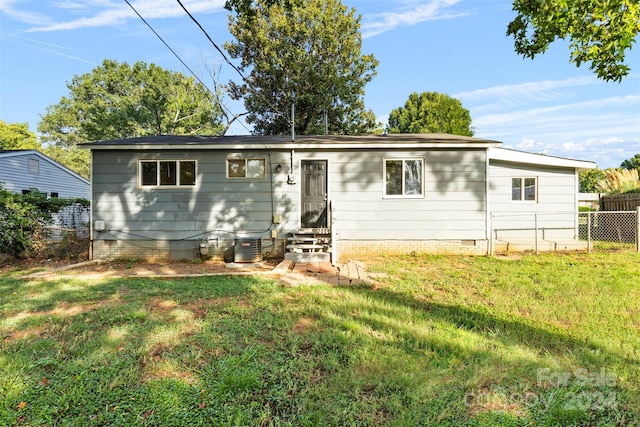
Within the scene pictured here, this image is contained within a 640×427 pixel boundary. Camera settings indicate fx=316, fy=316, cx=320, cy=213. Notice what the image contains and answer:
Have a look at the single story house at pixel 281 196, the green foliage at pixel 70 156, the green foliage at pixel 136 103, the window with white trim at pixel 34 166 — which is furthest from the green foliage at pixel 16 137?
the single story house at pixel 281 196

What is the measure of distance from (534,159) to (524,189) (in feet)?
3.14

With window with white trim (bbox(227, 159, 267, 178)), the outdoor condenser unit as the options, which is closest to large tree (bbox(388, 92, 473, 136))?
window with white trim (bbox(227, 159, 267, 178))

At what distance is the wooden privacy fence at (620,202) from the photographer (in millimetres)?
9616

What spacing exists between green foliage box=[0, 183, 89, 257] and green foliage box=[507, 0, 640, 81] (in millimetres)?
11077

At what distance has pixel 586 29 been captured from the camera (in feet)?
18.0

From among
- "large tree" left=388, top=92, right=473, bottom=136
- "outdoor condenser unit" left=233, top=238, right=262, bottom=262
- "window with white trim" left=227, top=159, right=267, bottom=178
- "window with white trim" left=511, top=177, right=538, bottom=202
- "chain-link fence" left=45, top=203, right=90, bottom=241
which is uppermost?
"large tree" left=388, top=92, right=473, bottom=136

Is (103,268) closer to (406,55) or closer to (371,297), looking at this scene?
(371,297)

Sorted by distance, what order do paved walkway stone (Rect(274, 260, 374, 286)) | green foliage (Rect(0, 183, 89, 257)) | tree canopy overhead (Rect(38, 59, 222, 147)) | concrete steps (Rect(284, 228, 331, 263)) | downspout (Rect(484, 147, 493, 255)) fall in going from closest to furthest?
1. paved walkway stone (Rect(274, 260, 374, 286))
2. concrete steps (Rect(284, 228, 331, 263))
3. green foliage (Rect(0, 183, 89, 257))
4. downspout (Rect(484, 147, 493, 255))
5. tree canopy overhead (Rect(38, 59, 222, 147))

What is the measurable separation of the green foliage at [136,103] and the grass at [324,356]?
2283 centimetres

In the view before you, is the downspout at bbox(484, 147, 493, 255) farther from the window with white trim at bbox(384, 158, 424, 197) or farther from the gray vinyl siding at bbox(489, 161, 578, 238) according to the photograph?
the gray vinyl siding at bbox(489, 161, 578, 238)

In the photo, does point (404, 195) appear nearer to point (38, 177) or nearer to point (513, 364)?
point (513, 364)

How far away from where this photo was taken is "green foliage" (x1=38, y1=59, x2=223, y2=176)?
24625 mm

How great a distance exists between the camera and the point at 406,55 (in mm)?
12398

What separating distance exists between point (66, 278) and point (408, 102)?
2502cm
